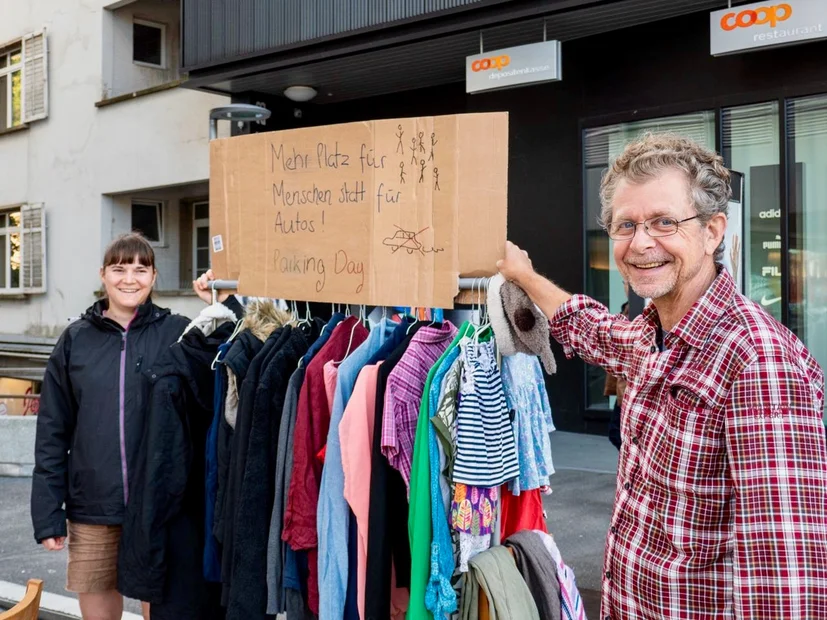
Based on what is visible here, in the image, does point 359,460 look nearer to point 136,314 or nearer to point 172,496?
point 172,496

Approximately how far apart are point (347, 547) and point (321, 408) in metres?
0.48

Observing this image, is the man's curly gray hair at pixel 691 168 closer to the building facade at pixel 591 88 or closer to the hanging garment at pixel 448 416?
the hanging garment at pixel 448 416

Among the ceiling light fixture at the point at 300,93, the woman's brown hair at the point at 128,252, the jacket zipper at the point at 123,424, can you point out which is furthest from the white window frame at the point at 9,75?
the jacket zipper at the point at 123,424

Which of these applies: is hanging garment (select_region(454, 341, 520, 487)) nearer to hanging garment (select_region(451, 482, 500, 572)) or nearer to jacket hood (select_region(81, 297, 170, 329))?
hanging garment (select_region(451, 482, 500, 572))

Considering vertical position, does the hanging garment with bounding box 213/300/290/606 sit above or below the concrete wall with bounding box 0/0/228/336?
below

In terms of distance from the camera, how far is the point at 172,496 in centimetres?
324

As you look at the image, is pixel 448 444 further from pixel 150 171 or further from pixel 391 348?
pixel 150 171

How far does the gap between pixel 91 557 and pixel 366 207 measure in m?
1.95

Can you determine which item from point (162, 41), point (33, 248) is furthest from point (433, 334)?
point (33, 248)

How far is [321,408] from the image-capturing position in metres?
2.93

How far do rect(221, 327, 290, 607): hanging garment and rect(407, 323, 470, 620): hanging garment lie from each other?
0.70 meters

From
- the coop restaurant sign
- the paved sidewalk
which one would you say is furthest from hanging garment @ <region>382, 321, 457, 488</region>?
the coop restaurant sign

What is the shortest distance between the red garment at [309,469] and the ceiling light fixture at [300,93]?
922cm

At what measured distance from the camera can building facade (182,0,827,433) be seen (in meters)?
8.21
